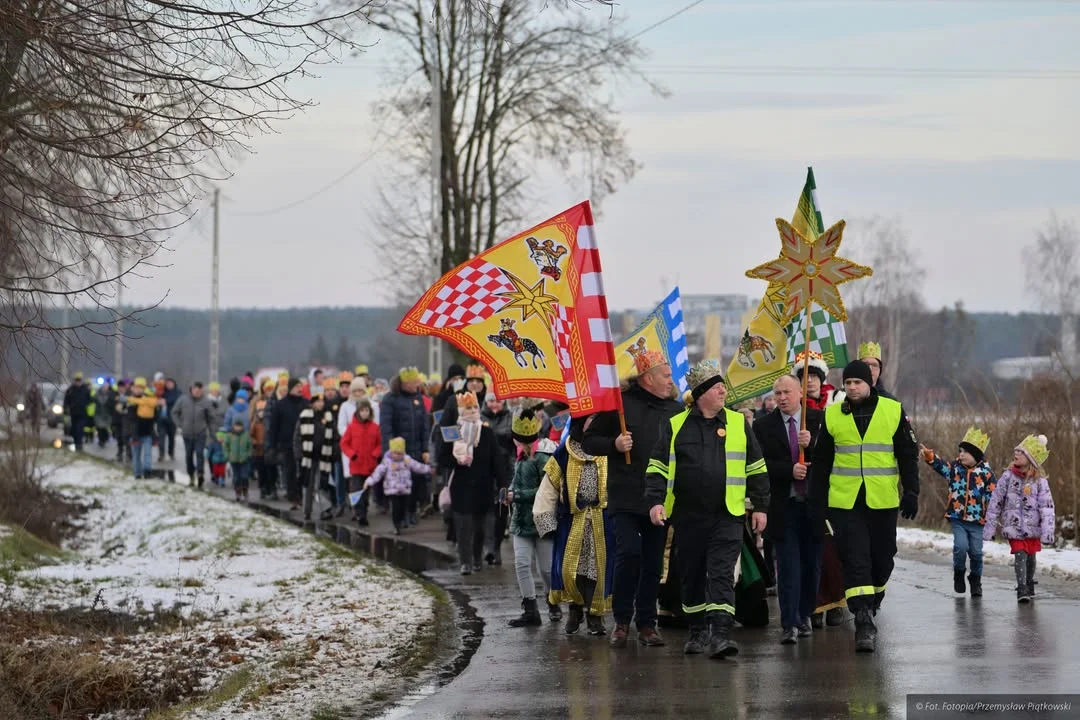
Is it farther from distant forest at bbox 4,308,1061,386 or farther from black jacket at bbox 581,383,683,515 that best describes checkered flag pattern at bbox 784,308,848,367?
distant forest at bbox 4,308,1061,386

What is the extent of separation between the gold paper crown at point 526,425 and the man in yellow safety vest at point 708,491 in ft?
10.0

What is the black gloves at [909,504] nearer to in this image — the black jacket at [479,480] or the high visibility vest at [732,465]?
the high visibility vest at [732,465]

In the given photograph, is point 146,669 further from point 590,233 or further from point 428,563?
point 428,563

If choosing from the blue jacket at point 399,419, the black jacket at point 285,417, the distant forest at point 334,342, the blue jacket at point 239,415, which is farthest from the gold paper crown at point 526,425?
the distant forest at point 334,342

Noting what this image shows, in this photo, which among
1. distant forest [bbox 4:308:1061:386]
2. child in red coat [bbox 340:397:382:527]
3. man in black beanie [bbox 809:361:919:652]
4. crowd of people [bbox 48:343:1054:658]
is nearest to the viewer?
crowd of people [bbox 48:343:1054:658]

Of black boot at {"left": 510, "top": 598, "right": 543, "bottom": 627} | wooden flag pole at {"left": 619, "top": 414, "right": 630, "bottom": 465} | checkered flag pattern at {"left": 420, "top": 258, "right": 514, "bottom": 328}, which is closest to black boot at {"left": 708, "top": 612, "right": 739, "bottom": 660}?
wooden flag pole at {"left": 619, "top": 414, "right": 630, "bottom": 465}

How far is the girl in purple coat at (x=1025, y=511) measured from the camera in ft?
40.2

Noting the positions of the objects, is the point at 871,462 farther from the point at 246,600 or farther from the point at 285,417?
the point at 285,417

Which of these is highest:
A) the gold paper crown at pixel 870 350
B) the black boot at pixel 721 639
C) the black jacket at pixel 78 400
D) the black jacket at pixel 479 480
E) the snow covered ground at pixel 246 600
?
the gold paper crown at pixel 870 350

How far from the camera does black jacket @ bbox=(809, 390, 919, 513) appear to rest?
1041 centimetres

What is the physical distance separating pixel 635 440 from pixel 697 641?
4.76ft

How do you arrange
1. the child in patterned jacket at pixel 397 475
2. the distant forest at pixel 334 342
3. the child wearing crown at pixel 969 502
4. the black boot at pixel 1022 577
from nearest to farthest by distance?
the black boot at pixel 1022 577 < the child wearing crown at pixel 969 502 < the child in patterned jacket at pixel 397 475 < the distant forest at pixel 334 342

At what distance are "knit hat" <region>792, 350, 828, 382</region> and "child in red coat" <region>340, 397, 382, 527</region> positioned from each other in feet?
26.3

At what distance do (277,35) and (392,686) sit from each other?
3.89 m
